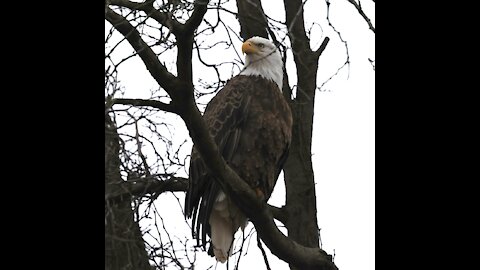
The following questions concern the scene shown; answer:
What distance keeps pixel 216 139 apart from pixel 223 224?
1.83 feet

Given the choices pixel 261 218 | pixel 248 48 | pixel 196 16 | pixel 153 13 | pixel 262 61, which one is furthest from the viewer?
pixel 262 61

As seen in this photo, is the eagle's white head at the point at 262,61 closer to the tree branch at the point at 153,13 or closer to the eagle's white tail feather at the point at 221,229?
the eagle's white tail feather at the point at 221,229

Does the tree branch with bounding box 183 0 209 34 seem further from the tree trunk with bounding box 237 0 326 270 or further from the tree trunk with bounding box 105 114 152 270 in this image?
the tree trunk with bounding box 237 0 326 270

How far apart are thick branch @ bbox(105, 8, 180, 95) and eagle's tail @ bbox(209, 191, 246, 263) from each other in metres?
1.80

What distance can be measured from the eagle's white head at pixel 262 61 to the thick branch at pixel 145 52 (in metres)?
2.00

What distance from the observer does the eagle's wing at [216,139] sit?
490 cm

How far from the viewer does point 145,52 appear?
329 centimetres

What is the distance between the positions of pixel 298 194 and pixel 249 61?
1.00 metres

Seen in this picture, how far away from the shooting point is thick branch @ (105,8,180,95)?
3213 mm

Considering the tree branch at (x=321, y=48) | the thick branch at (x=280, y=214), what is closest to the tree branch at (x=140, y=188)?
the thick branch at (x=280, y=214)

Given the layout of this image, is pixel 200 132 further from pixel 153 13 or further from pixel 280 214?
pixel 280 214

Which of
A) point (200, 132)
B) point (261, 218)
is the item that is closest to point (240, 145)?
point (261, 218)
